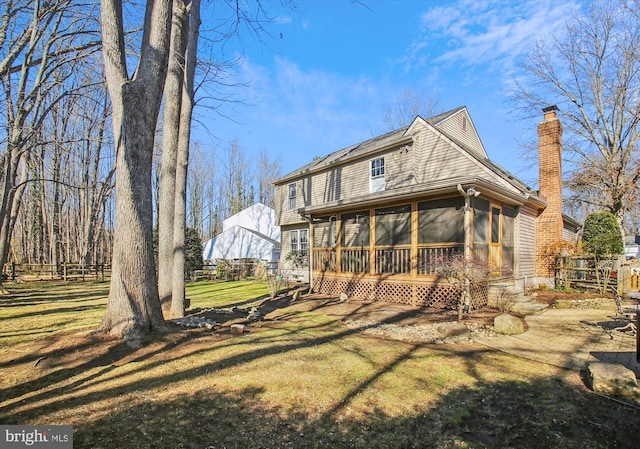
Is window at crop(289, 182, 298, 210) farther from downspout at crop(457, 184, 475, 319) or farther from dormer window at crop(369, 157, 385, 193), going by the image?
downspout at crop(457, 184, 475, 319)

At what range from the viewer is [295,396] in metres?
3.77

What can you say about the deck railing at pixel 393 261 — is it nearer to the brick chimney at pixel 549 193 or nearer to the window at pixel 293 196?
the brick chimney at pixel 549 193

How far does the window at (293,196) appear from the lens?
19.6 m

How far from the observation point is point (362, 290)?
440 inches

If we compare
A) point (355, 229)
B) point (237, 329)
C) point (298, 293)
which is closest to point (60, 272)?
point (298, 293)

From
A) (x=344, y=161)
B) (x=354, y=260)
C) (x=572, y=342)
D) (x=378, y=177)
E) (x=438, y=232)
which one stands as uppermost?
(x=344, y=161)

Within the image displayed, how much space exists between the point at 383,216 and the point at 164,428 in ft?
30.3

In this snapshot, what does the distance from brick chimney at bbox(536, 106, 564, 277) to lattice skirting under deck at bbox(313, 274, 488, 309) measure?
4.98 m

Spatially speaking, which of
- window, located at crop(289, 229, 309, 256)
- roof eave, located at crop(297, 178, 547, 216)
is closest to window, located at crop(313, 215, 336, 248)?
window, located at crop(289, 229, 309, 256)

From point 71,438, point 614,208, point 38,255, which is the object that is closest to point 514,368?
point 71,438

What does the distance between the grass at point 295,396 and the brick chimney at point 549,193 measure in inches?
352

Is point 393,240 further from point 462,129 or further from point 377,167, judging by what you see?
point 462,129

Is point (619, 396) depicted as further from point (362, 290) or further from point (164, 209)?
point (164, 209)

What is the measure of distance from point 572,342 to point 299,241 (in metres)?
14.5
